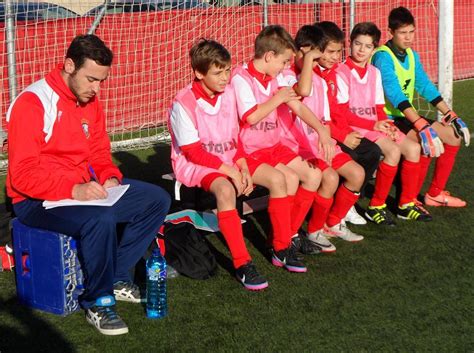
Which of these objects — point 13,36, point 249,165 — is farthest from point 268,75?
point 13,36

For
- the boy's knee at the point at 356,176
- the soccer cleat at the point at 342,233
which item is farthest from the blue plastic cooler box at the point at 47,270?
the boy's knee at the point at 356,176

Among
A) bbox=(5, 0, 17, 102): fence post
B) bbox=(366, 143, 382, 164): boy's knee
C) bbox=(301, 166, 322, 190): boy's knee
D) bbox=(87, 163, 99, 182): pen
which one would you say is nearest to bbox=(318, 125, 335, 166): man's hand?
bbox=(301, 166, 322, 190): boy's knee

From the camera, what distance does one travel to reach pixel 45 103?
14.3 ft

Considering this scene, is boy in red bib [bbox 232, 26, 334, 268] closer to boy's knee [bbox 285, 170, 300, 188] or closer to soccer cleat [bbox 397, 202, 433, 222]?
boy's knee [bbox 285, 170, 300, 188]

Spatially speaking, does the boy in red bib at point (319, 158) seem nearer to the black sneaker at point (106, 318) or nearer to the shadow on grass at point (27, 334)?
the black sneaker at point (106, 318)

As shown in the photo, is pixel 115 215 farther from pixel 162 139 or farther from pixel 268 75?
pixel 162 139

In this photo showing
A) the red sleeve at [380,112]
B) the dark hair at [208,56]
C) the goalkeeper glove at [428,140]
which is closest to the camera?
the dark hair at [208,56]

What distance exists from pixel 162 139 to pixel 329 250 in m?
3.96

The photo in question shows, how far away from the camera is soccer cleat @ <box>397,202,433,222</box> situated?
619cm

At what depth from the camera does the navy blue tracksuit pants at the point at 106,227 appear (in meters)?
4.16

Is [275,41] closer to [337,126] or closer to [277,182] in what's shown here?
[277,182]

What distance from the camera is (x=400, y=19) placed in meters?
6.43

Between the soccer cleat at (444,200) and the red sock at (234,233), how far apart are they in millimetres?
2295

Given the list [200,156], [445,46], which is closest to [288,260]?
[200,156]
